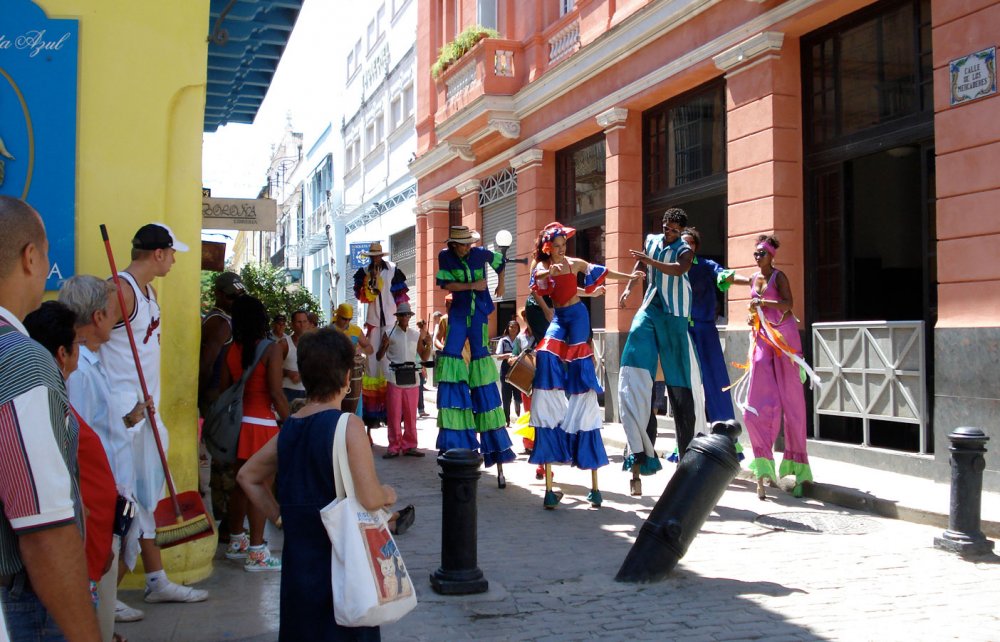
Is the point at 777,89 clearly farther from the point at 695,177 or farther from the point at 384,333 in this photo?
the point at 384,333

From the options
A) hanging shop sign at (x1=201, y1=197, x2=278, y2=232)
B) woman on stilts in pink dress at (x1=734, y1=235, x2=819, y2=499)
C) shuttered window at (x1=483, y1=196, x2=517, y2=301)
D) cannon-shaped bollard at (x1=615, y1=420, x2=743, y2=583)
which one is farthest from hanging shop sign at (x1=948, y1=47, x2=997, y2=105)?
shuttered window at (x1=483, y1=196, x2=517, y2=301)

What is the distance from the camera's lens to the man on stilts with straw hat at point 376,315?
1098 cm

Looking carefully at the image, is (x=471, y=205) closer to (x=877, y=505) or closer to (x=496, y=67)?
(x=496, y=67)

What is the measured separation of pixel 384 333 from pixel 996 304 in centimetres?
640

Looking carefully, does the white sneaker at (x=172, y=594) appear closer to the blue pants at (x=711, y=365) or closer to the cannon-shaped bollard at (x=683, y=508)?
the cannon-shaped bollard at (x=683, y=508)

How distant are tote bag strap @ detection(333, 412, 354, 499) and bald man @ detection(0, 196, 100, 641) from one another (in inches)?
43.4

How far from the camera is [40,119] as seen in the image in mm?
5160

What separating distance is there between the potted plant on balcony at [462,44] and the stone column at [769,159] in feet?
26.3

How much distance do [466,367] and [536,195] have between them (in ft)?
30.6

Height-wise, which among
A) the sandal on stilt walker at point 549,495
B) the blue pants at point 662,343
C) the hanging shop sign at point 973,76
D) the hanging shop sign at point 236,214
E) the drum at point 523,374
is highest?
the hanging shop sign at point 973,76

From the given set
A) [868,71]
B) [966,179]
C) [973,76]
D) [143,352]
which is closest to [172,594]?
[143,352]

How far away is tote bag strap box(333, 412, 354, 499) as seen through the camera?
3145 millimetres

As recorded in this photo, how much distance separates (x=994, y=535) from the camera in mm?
6547

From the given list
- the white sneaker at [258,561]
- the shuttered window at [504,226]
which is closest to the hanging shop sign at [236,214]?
the white sneaker at [258,561]
